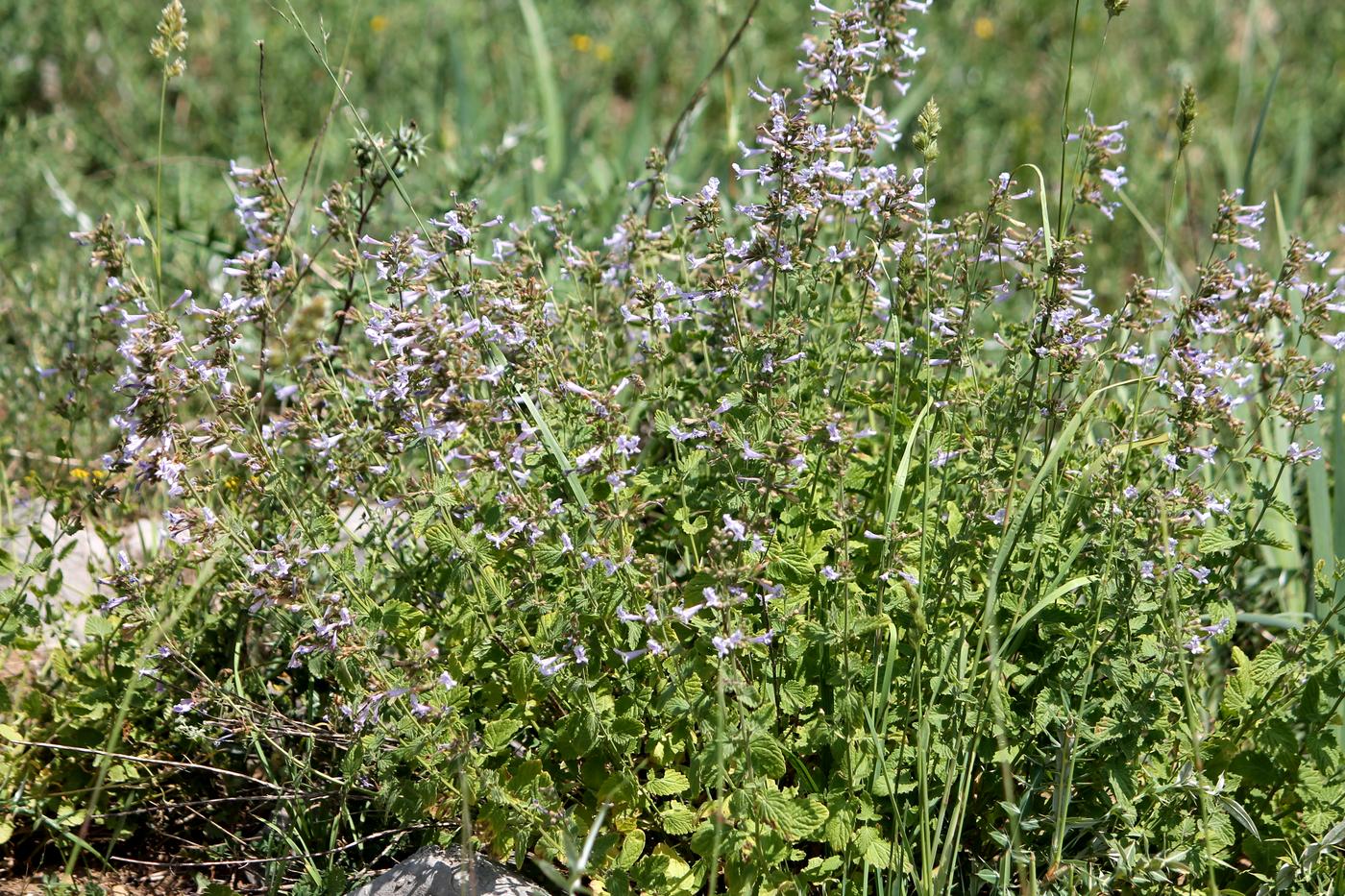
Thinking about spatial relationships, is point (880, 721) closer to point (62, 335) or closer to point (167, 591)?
point (167, 591)

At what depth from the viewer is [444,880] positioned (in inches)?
101

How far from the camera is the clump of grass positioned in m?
2.42

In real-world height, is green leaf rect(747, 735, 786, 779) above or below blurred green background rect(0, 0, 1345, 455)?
below

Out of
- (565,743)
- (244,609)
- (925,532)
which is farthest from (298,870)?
(925,532)

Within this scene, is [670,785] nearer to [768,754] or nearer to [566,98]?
[768,754]

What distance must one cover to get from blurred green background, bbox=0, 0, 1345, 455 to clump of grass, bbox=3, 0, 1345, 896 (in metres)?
2.12

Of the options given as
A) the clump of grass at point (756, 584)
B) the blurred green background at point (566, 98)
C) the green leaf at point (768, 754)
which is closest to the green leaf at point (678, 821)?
the clump of grass at point (756, 584)

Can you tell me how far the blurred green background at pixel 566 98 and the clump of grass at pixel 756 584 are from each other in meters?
2.12

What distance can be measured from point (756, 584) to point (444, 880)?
880mm

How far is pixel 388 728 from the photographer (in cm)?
245

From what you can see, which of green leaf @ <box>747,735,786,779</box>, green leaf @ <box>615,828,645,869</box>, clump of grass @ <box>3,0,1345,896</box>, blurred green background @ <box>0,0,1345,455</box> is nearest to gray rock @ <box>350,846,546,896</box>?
clump of grass @ <box>3,0,1345,896</box>

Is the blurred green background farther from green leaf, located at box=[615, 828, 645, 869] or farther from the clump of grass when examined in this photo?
green leaf, located at box=[615, 828, 645, 869]

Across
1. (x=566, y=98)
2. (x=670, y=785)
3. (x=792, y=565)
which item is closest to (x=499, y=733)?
(x=670, y=785)

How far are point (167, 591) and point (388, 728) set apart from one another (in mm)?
544
